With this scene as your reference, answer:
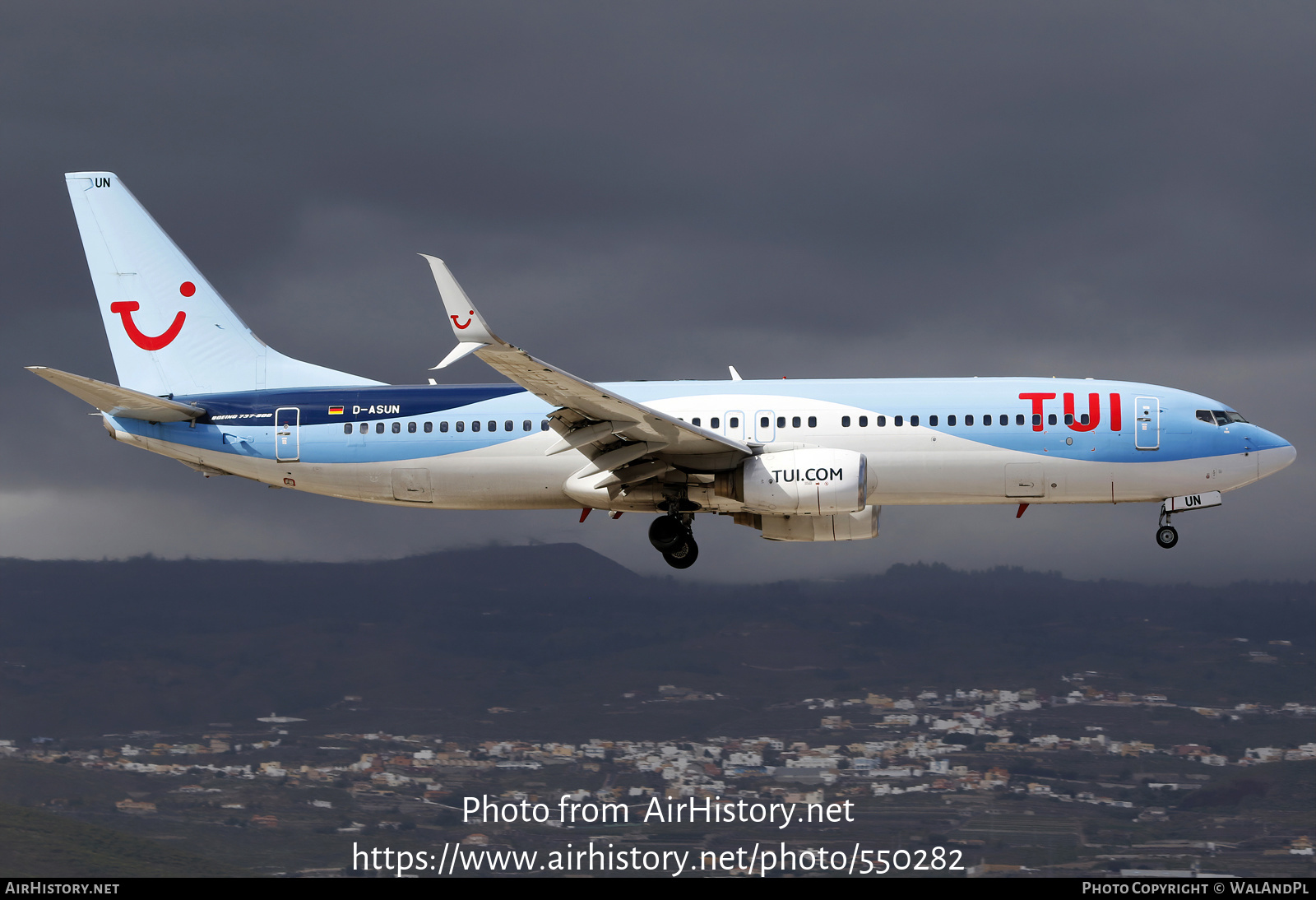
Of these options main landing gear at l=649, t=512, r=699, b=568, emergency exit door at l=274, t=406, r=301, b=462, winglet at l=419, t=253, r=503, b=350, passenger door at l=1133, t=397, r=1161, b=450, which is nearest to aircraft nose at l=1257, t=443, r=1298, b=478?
passenger door at l=1133, t=397, r=1161, b=450

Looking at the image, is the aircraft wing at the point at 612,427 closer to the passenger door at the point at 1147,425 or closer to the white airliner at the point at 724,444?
the white airliner at the point at 724,444

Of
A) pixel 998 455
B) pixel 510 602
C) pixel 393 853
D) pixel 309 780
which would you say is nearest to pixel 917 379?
pixel 998 455

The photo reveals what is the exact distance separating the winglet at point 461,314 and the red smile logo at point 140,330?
1719 centimetres

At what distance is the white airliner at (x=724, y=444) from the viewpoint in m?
34.4

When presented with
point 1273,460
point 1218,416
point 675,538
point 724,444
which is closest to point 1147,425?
point 1218,416

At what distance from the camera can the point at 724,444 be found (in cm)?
3375

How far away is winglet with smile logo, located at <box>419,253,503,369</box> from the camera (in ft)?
88.8

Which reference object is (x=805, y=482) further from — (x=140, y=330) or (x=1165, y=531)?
(x=140, y=330)

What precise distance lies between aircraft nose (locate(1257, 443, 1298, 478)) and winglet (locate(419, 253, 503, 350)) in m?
22.4

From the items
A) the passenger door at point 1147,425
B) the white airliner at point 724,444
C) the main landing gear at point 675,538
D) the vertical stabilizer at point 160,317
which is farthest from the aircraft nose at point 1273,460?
the vertical stabilizer at point 160,317

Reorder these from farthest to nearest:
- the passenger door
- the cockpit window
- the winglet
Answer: the cockpit window < the passenger door < the winglet

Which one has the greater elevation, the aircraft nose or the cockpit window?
the cockpit window

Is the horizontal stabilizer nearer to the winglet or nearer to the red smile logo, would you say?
the red smile logo

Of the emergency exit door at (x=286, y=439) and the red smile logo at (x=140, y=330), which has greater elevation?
the red smile logo at (x=140, y=330)
